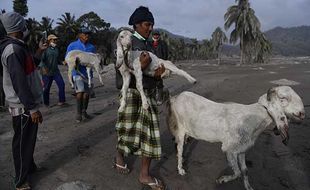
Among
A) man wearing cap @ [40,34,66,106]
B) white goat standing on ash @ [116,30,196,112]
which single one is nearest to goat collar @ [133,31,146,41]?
white goat standing on ash @ [116,30,196,112]

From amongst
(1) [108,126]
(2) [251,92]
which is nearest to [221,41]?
(2) [251,92]

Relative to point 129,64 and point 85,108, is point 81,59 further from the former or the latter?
point 129,64

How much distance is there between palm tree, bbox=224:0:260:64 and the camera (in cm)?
5222

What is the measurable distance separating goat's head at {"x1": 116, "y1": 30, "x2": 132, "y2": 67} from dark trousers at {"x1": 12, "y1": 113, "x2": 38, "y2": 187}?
1.41m

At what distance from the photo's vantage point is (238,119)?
4.42 meters

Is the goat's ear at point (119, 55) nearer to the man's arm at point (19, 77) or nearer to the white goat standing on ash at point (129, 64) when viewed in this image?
the white goat standing on ash at point (129, 64)

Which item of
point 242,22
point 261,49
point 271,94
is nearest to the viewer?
point 271,94

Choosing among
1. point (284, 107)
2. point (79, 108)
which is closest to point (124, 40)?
point (284, 107)

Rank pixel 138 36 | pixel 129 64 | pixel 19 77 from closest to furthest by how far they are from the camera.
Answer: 1. pixel 19 77
2. pixel 129 64
3. pixel 138 36

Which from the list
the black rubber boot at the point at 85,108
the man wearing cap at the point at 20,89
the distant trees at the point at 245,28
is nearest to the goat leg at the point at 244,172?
the man wearing cap at the point at 20,89

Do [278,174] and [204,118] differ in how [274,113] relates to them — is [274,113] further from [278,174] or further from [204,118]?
[278,174]

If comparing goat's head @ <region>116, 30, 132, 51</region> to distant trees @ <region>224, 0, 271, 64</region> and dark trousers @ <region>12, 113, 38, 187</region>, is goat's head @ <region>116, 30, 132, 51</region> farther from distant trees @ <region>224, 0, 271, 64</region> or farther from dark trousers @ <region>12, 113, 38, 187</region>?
distant trees @ <region>224, 0, 271, 64</region>

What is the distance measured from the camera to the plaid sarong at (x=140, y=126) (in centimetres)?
431

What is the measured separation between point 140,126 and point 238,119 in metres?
1.32
